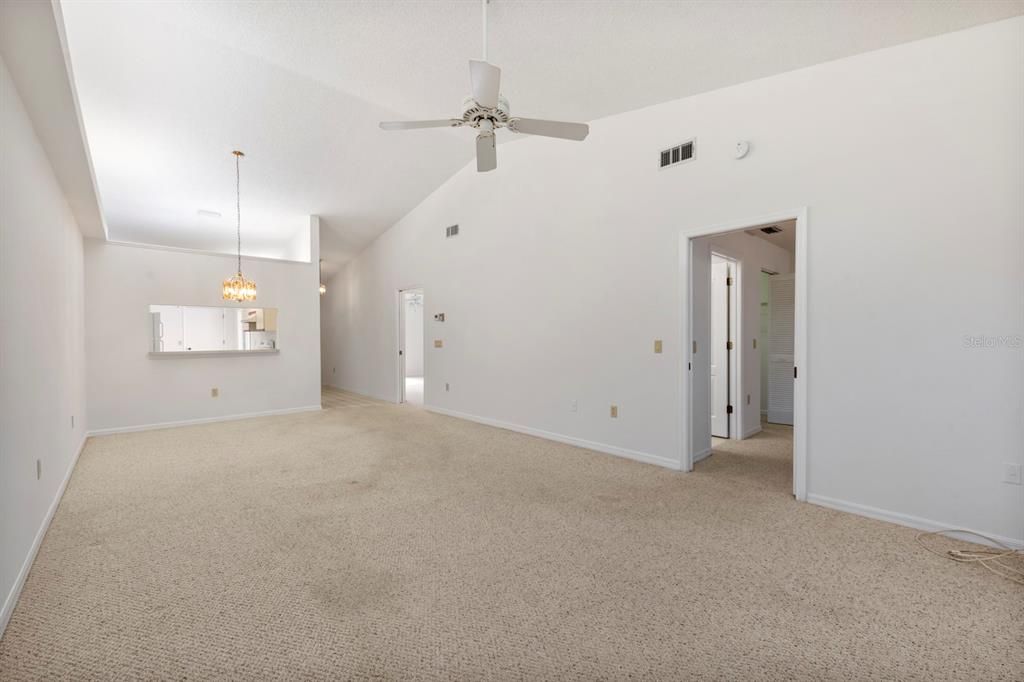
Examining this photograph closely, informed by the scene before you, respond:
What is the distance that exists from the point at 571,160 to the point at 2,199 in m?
4.11

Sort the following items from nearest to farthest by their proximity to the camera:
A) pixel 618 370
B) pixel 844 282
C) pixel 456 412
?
pixel 844 282, pixel 618 370, pixel 456 412

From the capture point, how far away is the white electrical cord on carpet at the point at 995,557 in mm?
2191

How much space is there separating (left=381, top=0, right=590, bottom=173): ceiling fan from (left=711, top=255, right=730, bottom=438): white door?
123 inches

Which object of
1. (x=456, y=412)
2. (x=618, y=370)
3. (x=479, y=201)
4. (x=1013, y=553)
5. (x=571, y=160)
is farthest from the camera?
(x=456, y=412)

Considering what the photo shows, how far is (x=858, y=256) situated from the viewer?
114 inches

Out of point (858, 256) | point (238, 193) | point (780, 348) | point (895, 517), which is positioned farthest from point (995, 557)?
point (238, 193)

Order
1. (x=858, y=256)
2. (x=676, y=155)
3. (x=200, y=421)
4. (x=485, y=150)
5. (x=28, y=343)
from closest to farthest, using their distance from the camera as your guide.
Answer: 1. (x=28, y=343)
2. (x=485, y=150)
3. (x=858, y=256)
4. (x=676, y=155)
5. (x=200, y=421)

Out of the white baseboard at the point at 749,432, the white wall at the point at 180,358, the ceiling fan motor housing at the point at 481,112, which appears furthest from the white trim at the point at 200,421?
the white baseboard at the point at 749,432

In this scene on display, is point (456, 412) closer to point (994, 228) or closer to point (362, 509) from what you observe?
point (362, 509)

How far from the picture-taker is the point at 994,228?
246 cm

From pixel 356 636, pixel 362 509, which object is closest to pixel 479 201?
pixel 362 509

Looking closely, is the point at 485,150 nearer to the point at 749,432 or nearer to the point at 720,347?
the point at 720,347

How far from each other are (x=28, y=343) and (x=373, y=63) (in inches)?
113

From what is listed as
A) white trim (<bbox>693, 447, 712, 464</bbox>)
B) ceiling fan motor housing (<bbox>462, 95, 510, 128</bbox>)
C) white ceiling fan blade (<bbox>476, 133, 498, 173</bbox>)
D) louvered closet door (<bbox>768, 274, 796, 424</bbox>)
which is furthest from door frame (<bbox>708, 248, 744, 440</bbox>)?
ceiling fan motor housing (<bbox>462, 95, 510, 128</bbox>)
